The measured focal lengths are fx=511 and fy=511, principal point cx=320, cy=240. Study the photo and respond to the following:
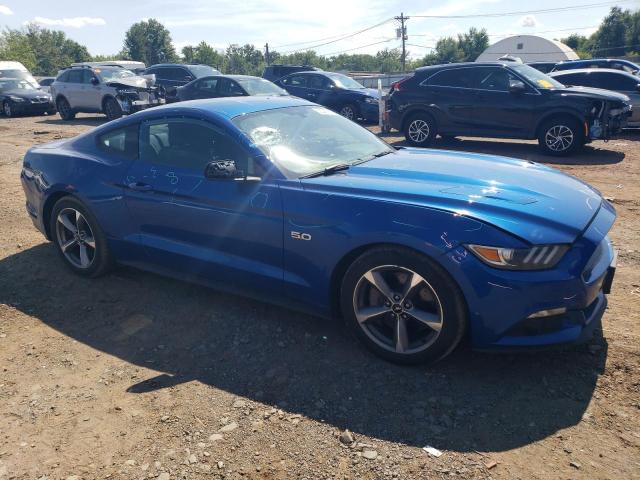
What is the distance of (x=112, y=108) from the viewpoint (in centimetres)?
1599

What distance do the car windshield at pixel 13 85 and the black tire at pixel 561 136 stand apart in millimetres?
18803

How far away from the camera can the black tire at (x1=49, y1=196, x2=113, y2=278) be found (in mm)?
4328

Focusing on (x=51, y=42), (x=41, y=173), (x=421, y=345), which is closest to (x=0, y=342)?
(x=41, y=173)

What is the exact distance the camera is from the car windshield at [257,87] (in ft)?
42.3

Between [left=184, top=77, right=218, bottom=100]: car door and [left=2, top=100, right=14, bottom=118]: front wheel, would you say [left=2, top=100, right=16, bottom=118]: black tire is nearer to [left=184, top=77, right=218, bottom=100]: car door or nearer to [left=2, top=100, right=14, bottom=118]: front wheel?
[left=2, top=100, right=14, bottom=118]: front wheel

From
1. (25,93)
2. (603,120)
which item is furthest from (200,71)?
(603,120)

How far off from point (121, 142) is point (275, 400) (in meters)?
2.61

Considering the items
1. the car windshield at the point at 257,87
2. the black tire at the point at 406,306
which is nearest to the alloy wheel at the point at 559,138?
the car windshield at the point at 257,87

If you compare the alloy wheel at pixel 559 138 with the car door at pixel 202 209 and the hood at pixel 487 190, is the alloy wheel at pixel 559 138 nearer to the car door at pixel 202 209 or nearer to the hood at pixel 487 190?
the hood at pixel 487 190

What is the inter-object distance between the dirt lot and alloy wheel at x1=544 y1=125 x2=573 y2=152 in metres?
5.81

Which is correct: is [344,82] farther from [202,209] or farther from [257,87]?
[202,209]

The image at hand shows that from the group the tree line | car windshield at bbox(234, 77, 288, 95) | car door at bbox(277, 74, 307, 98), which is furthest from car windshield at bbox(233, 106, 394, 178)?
the tree line

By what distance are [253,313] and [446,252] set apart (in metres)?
1.67

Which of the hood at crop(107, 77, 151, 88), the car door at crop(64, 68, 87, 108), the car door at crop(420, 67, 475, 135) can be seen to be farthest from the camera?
the car door at crop(64, 68, 87, 108)
